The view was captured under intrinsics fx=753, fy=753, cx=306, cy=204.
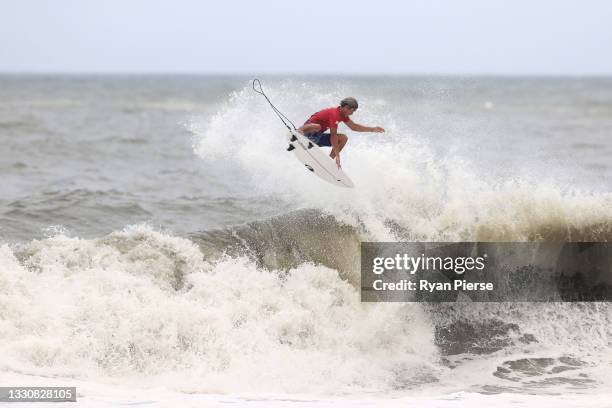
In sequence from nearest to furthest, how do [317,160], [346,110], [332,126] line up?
[346,110] → [332,126] → [317,160]

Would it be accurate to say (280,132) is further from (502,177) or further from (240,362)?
(240,362)

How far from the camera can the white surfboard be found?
926cm

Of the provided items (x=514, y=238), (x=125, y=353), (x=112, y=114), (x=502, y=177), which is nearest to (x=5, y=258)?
(x=125, y=353)

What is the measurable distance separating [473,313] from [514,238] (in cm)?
143

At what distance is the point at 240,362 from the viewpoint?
711 cm

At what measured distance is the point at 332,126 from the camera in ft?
29.7

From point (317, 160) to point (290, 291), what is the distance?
5.96ft

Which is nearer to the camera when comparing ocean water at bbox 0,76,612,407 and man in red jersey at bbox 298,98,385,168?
ocean water at bbox 0,76,612,407

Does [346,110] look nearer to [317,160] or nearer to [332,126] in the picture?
[332,126]

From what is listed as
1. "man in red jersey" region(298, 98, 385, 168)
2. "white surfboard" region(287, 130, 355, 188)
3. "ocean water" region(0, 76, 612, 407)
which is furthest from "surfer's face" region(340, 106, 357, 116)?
"ocean water" region(0, 76, 612, 407)

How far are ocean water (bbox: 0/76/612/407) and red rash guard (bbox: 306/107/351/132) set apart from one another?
54.3 inches

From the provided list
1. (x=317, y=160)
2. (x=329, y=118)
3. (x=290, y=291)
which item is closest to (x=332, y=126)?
(x=329, y=118)

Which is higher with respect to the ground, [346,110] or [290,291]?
[346,110]

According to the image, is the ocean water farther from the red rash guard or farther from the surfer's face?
the surfer's face
